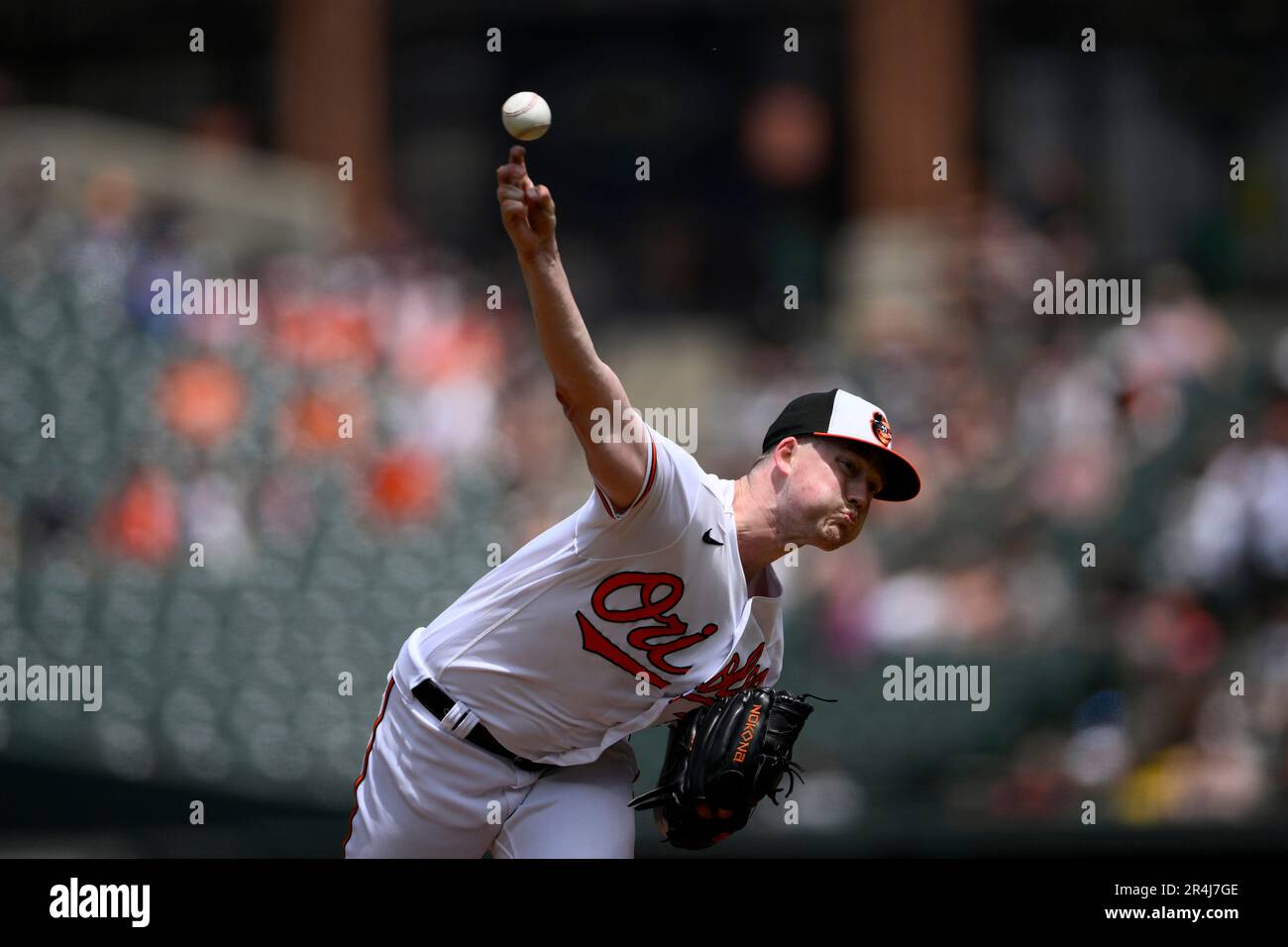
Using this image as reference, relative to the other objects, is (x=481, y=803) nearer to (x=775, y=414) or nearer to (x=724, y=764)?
(x=724, y=764)

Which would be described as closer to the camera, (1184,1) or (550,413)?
(550,413)

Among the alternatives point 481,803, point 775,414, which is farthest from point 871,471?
point 775,414

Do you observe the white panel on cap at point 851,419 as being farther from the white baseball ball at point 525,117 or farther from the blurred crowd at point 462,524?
the blurred crowd at point 462,524

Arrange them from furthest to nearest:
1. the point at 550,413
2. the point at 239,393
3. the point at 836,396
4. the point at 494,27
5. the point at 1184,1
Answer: the point at 494,27
the point at 1184,1
the point at 550,413
the point at 239,393
the point at 836,396

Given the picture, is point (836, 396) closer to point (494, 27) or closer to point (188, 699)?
point (188, 699)

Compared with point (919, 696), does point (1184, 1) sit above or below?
above

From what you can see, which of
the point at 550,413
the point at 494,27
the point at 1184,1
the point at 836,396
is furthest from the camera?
the point at 494,27

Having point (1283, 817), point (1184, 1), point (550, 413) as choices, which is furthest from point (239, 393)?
point (1184, 1)
